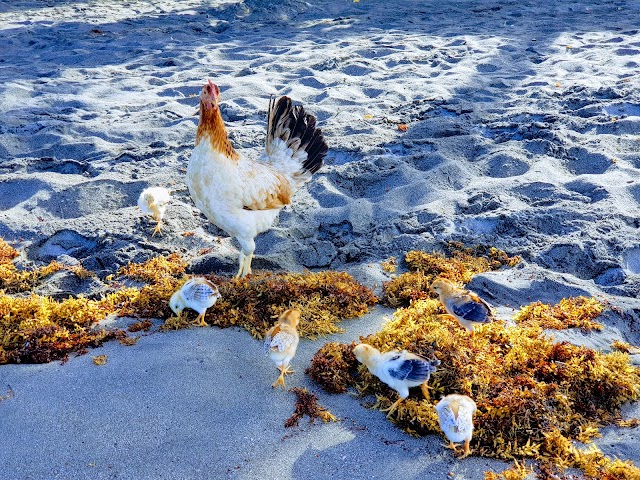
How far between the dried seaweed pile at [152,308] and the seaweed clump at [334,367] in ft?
1.16

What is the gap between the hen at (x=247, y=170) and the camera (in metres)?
4.42

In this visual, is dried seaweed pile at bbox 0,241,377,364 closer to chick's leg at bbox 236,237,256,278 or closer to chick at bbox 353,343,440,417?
chick's leg at bbox 236,237,256,278

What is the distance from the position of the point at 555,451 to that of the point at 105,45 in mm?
11070

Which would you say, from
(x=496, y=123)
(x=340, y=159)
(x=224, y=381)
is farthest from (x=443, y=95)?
(x=224, y=381)

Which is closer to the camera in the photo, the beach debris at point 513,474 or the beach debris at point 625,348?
the beach debris at point 513,474

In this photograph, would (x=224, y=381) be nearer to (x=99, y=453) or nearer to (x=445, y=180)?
(x=99, y=453)

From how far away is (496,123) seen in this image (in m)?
7.24

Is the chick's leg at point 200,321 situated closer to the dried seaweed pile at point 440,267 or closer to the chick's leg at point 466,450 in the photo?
the dried seaweed pile at point 440,267

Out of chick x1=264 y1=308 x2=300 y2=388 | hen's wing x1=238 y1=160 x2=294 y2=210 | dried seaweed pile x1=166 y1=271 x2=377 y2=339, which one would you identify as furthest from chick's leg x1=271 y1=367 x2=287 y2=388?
hen's wing x1=238 y1=160 x2=294 y2=210

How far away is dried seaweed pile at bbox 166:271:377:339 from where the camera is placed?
12.9 feet

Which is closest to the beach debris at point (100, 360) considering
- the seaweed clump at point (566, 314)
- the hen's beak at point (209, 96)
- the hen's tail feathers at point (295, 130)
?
the hen's beak at point (209, 96)

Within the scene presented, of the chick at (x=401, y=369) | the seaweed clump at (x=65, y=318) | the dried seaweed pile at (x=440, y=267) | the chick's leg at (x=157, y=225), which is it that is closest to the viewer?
the chick at (x=401, y=369)

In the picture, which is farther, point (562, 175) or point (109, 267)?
point (562, 175)

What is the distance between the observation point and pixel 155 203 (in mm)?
5102
